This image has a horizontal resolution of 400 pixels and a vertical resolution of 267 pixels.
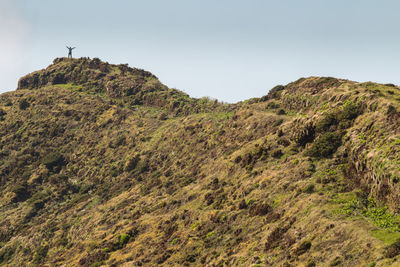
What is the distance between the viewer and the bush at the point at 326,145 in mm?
34188

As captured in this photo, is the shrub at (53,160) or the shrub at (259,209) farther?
the shrub at (53,160)

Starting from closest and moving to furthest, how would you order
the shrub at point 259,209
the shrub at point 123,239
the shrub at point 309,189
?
the shrub at point 309,189
the shrub at point 259,209
the shrub at point 123,239

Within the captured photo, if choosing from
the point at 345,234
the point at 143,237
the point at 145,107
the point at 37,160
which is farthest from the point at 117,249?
the point at 145,107

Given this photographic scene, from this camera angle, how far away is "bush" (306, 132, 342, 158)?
34.2 metres

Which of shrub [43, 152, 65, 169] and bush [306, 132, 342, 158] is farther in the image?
shrub [43, 152, 65, 169]

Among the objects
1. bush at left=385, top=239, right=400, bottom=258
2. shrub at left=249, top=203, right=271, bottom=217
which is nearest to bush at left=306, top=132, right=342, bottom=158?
shrub at left=249, top=203, right=271, bottom=217

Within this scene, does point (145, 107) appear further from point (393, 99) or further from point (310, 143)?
point (393, 99)

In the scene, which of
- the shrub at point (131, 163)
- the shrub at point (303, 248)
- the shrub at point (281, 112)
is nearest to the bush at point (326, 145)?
the shrub at point (303, 248)

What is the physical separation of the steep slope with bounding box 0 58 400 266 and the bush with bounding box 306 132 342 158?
146 millimetres

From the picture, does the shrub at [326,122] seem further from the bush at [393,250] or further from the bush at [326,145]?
the bush at [393,250]

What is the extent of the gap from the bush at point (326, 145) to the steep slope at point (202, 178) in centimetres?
15

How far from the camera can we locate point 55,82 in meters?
128

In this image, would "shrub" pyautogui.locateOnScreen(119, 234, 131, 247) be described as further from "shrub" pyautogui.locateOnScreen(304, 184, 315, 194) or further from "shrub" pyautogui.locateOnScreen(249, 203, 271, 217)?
"shrub" pyautogui.locateOnScreen(304, 184, 315, 194)

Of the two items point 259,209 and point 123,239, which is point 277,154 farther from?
point 123,239
